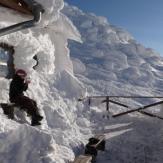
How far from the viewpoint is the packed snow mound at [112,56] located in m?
113

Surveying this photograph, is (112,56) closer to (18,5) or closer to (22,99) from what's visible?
(22,99)

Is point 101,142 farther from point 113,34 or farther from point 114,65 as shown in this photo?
point 113,34

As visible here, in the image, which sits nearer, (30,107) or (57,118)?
(30,107)

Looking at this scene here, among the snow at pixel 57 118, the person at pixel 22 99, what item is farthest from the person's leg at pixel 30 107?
the snow at pixel 57 118

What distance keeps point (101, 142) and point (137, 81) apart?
106 meters

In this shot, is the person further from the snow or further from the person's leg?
the snow

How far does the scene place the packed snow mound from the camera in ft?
372

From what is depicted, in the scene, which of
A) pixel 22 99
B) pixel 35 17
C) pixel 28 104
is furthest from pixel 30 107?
pixel 35 17

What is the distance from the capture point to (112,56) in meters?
135

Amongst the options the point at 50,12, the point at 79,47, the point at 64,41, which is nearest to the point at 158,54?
the point at 79,47

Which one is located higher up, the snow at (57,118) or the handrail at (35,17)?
the handrail at (35,17)

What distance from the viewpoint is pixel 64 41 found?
1534 centimetres

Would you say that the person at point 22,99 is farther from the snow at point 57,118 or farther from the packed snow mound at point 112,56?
the packed snow mound at point 112,56

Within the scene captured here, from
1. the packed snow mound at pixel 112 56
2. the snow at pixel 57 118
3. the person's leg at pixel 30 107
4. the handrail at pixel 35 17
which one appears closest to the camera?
the handrail at pixel 35 17
